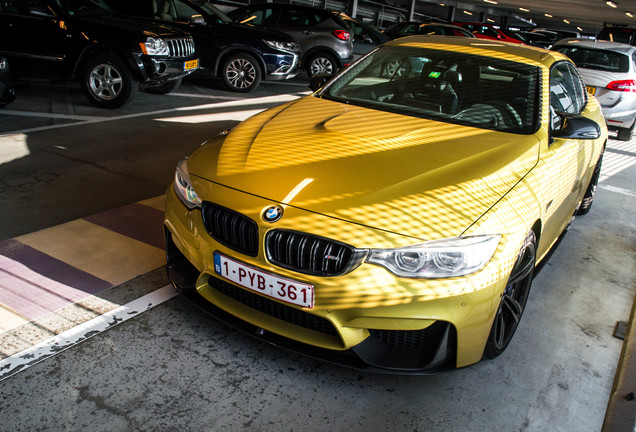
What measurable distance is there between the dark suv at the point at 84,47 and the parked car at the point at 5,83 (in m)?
1.02

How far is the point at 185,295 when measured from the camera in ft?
8.52

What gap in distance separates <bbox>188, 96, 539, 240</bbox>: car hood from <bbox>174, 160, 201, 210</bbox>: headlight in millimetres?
48

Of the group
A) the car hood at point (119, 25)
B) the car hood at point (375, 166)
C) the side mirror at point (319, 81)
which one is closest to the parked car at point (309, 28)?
the car hood at point (119, 25)

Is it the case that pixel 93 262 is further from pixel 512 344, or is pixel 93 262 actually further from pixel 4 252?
pixel 512 344

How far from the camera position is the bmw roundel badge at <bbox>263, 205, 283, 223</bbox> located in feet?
7.34

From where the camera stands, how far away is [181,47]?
7664 millimetres

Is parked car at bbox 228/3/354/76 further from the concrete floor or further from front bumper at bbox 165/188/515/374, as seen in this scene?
front bumper at bbox 165/188/515/374

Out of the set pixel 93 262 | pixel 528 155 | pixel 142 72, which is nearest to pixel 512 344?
pixel 528 155

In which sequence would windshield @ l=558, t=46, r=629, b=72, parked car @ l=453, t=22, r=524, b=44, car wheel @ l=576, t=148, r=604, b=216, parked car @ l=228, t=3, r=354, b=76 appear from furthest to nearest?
parked car @ l=453, t=22, r=524, b=44 → parked car @ l=228, t=3, r=354, b=76 → windshield @ l=558, t=46, r=629, b=72 → car wheel @ l=576, t=148, r=604, b=216

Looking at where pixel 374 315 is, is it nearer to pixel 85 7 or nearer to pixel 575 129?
pixel 575 129

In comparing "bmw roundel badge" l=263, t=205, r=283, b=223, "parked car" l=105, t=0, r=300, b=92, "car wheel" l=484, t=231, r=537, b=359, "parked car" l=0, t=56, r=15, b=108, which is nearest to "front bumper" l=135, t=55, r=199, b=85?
"parked car" l=0, t=56, r=15, b=108

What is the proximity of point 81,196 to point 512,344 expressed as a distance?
10.9 ft

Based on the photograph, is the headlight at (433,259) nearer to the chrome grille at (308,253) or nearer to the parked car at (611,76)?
the chrome grille at (308,253)

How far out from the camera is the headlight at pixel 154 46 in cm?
708
